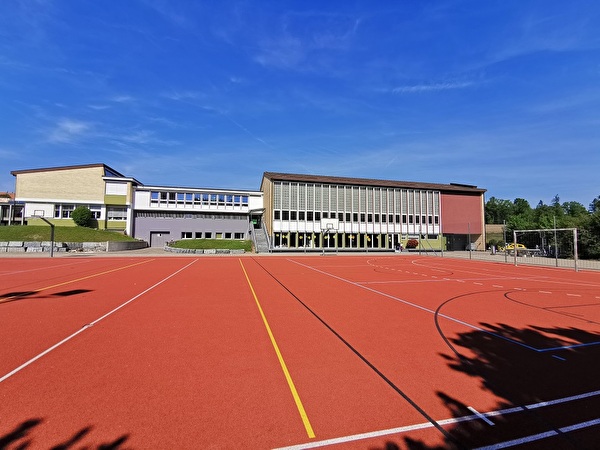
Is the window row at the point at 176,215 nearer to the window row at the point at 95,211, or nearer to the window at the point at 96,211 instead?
the window row at the point at 95,211

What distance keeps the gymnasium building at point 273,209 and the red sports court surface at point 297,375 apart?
128ft

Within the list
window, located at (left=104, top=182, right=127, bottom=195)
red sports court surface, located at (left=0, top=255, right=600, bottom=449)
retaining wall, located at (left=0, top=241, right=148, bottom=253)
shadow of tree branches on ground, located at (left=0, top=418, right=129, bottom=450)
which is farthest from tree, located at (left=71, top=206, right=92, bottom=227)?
shadow of tree branches on ground, located at (left=0, top=418, right=129, bottom=450)

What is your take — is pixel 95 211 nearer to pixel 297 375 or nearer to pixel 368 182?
pixel 368 182

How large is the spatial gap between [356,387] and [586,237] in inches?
1741

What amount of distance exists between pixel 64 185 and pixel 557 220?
96.7m

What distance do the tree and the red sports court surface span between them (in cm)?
4804

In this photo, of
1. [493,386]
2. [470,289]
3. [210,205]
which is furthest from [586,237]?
[210,205]

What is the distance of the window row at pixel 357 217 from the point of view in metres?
49.1

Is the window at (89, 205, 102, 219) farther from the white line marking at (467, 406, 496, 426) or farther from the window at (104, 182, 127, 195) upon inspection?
the white line marking at (467, 406, 496, 426)

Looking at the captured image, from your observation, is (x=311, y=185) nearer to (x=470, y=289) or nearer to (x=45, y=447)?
(x=470, y=289)

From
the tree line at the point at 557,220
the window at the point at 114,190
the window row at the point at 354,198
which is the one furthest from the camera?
the window at the point at 114,190

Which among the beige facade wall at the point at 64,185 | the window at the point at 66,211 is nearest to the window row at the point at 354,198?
the beige facade wall at the point at 64,185

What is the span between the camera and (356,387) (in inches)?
185

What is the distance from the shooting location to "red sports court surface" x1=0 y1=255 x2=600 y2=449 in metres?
3.58
